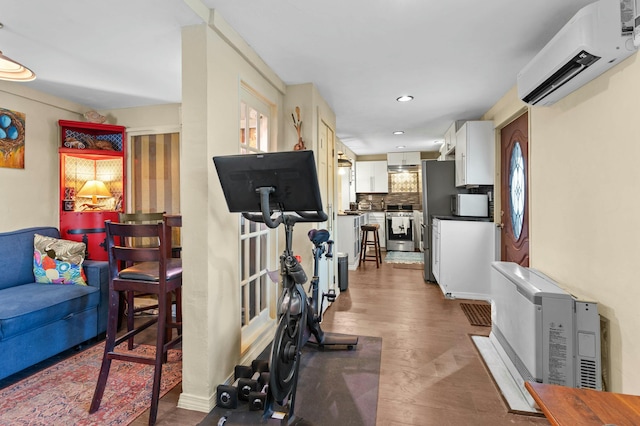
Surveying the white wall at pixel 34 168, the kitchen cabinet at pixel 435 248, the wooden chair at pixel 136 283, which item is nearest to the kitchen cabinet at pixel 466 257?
the kitchen cabinet at pixel 435 248

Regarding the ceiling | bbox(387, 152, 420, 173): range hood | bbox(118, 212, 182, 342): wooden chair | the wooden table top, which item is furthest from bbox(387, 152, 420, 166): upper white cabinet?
the wooden table top

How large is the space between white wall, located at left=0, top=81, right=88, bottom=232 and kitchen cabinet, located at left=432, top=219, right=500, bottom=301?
435 centimetres

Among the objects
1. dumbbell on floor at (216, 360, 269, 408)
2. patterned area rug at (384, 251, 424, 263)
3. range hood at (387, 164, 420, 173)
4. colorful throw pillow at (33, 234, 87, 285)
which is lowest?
dumbbell on floor at (216, 360, 269, 408)

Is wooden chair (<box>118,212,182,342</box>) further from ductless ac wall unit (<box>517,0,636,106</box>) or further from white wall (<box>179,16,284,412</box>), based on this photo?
ductless ac wall unit (<box>517,0,636,106</box>)

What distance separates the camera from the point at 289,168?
1.44m

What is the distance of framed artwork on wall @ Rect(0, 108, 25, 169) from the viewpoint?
109 inches

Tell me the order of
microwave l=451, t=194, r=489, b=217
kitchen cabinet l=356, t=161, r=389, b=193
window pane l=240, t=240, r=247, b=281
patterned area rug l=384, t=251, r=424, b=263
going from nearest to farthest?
window pane l=240, t=240, r=247, b=281 → microwave l=451, t=194, r=489, b=217 → patterned area rug l=384, t=251, r=424, b=263 → kitchen cabinet l=356, t=161, r=389, b=193

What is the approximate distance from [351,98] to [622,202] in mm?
2517

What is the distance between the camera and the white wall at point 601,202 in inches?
61.7

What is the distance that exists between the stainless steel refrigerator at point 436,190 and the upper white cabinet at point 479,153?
25.3 inches

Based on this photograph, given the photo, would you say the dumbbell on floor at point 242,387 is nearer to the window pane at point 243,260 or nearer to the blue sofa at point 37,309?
the window pane at point 243,260

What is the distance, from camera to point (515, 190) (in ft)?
10.6

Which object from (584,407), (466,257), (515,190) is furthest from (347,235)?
(584,407)

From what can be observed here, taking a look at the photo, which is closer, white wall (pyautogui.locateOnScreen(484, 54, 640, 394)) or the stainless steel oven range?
white wall (pyautogui.locateOnScreen(484, 54, 640, 394))
